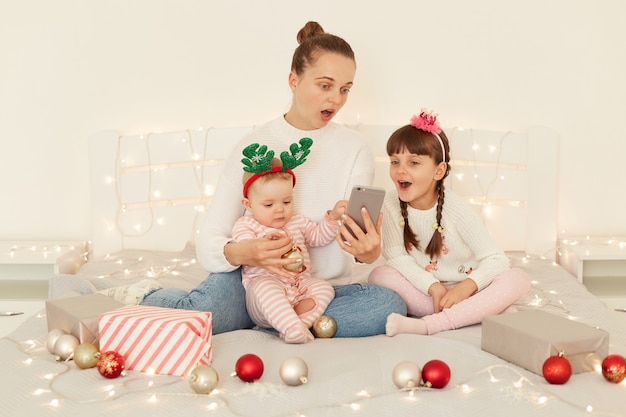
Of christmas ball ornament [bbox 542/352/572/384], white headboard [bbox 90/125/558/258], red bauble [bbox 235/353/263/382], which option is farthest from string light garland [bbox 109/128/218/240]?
christmas ball ornament [bbox 542/352/572/384]

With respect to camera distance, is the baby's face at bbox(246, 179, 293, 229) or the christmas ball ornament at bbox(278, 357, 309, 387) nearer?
the christmas ball ornament at bbox(278, 357, 309, 387)

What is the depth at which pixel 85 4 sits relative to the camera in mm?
2604

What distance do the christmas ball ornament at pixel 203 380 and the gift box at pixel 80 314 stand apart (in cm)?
33

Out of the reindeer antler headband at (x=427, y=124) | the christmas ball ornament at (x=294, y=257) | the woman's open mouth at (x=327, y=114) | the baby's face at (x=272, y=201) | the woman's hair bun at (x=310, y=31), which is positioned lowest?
the christmas ball ornament at (x=294, y=257)

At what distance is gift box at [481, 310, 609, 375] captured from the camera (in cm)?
141

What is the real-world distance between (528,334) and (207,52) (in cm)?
169

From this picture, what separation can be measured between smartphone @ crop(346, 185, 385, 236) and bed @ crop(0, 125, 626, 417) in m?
0.30

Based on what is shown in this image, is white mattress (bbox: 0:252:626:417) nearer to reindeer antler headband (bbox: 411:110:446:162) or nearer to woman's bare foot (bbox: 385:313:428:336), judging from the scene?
woman's bare foot (bbox: 385:313:428:336)

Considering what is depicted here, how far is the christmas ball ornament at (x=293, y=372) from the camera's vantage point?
1.33 metres

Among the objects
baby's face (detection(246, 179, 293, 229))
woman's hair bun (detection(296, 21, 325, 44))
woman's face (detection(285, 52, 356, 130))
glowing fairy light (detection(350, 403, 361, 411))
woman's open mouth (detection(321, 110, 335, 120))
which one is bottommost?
glowing fairy light (detection(350, 403, 361, 411))

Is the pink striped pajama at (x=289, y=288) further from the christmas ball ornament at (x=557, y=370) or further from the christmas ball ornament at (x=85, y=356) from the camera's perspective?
the christmas ball ornament at (x=557, y=370)

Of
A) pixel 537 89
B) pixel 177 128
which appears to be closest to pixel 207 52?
pixel 177 128

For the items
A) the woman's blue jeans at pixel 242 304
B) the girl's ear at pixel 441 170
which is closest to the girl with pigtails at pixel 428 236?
the girl's ear at pixel 441 170

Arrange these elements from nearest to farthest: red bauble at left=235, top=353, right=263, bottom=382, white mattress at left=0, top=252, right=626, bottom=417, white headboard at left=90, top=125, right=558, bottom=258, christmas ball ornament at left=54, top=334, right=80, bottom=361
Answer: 1. white mattress at left=0, top=252, right=626, bottom=417
2. red bauble at left=235, top=353, right=263, bottom=382
3. christmas ball ornament at left=54, top=334, right=80, bottom=361
4. white headboard at left=90, top=125, right=558, bottom=258
